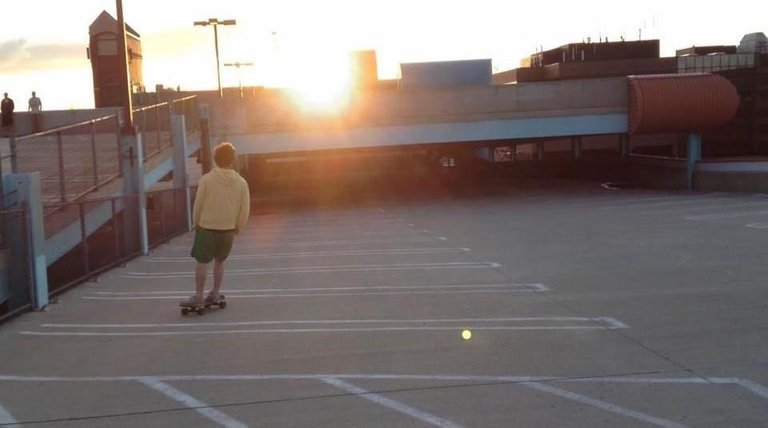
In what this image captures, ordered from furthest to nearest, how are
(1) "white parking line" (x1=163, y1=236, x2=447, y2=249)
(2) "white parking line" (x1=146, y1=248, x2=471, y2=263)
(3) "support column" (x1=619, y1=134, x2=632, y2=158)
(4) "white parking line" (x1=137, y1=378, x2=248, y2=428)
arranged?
(3) "support column" (x1=619, y1=134, x2=632, y2=158), (1) "white parking line" (x1=163, y1=236, x2=447, y2=249), (2) "white parking line" (x1=146, y1=248, x2=471, y2=263), (4) "white parking line" (x1=137, y1=378, x2=248, y2=428)

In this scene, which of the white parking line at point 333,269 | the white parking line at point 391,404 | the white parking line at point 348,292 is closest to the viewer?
the white parking line at point 391,404

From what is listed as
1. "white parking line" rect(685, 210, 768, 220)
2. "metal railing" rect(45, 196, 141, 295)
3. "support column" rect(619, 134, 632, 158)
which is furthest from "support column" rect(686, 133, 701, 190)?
"metal railing" rect(45, 196, 141, 295)

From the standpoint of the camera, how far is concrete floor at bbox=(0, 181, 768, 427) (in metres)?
5.79

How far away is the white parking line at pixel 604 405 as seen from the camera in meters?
5.34

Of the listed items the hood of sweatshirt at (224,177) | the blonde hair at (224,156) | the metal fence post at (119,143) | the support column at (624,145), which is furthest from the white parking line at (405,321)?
the support column at (624,145)

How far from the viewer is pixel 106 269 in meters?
13.3

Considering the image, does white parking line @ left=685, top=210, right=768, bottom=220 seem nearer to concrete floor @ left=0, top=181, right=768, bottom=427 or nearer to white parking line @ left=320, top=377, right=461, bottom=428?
concrete floor @ left=0, top=181, right=768, bottom=427

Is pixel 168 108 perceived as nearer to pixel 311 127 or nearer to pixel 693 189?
pixel 311 127

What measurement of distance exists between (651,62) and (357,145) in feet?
187

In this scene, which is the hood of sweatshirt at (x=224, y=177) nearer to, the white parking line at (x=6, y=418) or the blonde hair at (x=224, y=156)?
the blonde hair at (x=224, y=156)

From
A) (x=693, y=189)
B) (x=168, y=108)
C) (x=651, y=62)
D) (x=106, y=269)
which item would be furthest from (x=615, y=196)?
(x=651, y=62)

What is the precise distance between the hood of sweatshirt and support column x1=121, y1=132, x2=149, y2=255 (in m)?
7.10

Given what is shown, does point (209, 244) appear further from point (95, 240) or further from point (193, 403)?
point (95, 240)

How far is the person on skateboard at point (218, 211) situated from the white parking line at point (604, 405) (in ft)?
12.9
